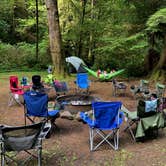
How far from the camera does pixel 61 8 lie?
17781 millimetres

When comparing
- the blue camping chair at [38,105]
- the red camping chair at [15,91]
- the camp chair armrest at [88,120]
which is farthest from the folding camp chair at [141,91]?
the blue camping chair at [38,105]

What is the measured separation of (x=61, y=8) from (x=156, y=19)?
9.12m

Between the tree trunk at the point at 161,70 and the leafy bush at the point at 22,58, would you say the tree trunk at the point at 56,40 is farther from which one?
the leafy bush at the point at 22,58

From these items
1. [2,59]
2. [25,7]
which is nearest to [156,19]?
[2,59]

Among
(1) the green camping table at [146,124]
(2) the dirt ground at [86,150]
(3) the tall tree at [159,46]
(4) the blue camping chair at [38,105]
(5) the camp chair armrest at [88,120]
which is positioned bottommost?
(2) the dirt ground at [86,150]

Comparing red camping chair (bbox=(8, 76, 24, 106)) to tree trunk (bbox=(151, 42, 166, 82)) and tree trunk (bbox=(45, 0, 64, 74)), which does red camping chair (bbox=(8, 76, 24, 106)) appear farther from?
tree trunk (bbox=(151, 42, 166, 82))

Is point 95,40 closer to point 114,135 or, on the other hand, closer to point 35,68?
point 35,68

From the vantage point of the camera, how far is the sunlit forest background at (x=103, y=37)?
487 inches

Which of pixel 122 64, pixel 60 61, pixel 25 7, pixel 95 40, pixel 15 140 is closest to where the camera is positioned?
pixel 15 140

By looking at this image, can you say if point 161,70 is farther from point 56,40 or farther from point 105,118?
point 105,118

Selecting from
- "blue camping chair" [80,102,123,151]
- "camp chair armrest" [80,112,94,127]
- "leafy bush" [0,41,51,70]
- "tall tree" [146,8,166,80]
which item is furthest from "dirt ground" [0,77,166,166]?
"leafy bush" [0,41,51,70]

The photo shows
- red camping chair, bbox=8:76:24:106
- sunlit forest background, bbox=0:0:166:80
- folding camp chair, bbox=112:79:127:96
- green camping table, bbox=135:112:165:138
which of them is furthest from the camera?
sunlit forest background, bbox=0:0:166:80

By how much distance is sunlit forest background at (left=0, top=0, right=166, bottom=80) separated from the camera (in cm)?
1237

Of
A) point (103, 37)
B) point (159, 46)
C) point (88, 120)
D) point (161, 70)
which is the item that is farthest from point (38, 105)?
point (103, 37)
